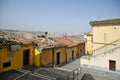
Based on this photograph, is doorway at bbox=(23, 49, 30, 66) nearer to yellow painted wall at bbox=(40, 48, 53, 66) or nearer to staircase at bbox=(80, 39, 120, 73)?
yellow painted wall at bbox=(40, 48, 53, 66)

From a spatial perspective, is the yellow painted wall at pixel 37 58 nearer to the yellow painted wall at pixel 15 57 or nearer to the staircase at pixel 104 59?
the yellow painted wall at pixel 15 57

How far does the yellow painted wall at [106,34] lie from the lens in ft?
60.9

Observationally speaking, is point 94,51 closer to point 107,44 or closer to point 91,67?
point 107,44

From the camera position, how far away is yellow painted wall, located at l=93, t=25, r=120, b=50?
60.9ft

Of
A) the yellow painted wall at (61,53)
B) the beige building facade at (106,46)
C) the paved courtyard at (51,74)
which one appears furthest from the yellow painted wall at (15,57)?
the beige building facade at (106,46)

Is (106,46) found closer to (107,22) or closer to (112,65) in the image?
(107,22)

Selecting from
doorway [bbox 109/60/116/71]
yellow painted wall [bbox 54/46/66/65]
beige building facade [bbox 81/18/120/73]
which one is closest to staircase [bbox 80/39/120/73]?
A: beige building facade [bbox 81/18/120/73]

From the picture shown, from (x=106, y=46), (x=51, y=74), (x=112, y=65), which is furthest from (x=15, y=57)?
(x=106, y=46)

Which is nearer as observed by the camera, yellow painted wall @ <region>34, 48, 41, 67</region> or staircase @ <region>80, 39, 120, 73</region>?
yellow painted wall @ <region>34, 48, 41, 67</region>

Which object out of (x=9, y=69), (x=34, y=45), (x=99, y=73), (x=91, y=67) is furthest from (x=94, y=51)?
(x=9, y=69)

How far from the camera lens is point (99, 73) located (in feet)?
52.7

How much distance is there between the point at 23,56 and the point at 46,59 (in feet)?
→ 10.4

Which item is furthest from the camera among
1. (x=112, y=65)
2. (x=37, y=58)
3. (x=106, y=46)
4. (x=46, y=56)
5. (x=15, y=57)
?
(x=106, y=46)

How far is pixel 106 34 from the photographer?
64.0 ft
